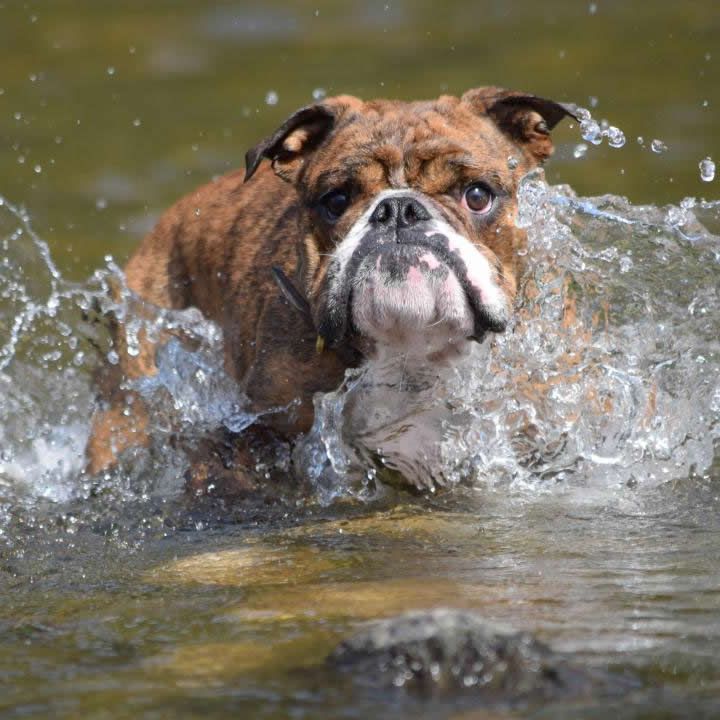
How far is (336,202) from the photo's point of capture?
5586 millimetres

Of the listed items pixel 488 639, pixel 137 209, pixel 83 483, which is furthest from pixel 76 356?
pixel 488 639

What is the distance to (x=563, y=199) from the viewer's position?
19.2 ft

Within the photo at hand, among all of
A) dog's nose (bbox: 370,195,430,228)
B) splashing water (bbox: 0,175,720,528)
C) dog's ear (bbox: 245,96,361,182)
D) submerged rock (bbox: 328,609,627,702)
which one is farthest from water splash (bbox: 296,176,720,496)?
submerged rock (bbox: 328,609,627,702)

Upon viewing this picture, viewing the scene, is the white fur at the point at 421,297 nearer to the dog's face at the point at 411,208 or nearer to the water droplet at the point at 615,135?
the dog's face at the point at 411,208

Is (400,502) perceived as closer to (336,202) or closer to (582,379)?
(582,379)

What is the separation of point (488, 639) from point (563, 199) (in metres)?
2.82

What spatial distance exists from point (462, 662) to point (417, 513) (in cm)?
204

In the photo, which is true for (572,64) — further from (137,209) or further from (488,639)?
(488,639)

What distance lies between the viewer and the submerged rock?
10.7 ft

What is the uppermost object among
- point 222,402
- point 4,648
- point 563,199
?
point 563,199

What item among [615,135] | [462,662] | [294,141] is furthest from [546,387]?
[462,662]

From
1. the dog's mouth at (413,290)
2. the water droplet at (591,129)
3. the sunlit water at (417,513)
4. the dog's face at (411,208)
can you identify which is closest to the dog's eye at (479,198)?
the dog's face at (411,208)

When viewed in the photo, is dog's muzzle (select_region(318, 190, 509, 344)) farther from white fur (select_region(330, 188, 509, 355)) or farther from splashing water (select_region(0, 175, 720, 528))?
splashing water (select_region(0, 175, 720, 528))

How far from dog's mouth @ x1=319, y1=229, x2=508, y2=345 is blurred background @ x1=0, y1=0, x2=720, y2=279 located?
16.2 ft
